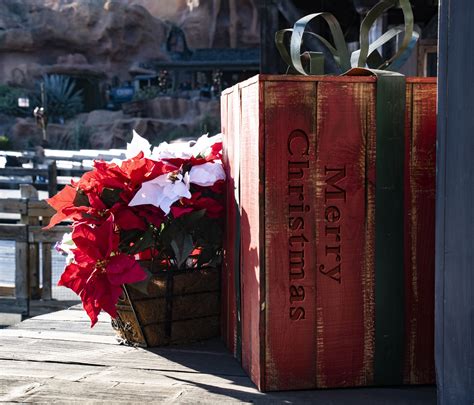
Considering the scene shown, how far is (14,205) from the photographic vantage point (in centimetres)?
650

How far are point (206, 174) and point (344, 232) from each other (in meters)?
0.54

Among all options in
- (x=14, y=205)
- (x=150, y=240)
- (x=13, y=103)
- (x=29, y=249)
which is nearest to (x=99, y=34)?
(x=13, y=103)

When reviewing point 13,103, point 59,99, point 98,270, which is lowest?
point 98,270

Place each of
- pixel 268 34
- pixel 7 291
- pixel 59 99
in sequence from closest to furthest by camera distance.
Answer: pixel 7 291
pixel 268 34
pixel 59 99

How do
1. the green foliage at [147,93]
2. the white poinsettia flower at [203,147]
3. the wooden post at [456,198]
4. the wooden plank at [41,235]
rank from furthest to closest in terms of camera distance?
the green foliage at [147,93] → the wooden plank at [41,235] → the white poinsettia flower at [203,147] → the wooden post at [456,198]

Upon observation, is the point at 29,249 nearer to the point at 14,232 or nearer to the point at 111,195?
the point at 14,232

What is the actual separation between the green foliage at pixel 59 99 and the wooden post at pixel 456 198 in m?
38.0

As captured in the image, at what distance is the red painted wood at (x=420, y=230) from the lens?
1774 millimetres

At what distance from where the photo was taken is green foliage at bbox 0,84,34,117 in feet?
124

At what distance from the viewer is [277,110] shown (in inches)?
A: 67.5

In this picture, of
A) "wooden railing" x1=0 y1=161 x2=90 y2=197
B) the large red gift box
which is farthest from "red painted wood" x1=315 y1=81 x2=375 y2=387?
"wooden railing" x1=0 y1=161 x2=90 y2=197

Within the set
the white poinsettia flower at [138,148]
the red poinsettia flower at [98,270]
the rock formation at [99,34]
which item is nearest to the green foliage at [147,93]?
the rock formation at [99,34]

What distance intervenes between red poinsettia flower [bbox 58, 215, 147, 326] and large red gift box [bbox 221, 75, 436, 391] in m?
0.38

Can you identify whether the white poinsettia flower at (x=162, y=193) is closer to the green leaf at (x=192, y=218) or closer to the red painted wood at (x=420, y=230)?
the green leaf at (x=192, y=218)
